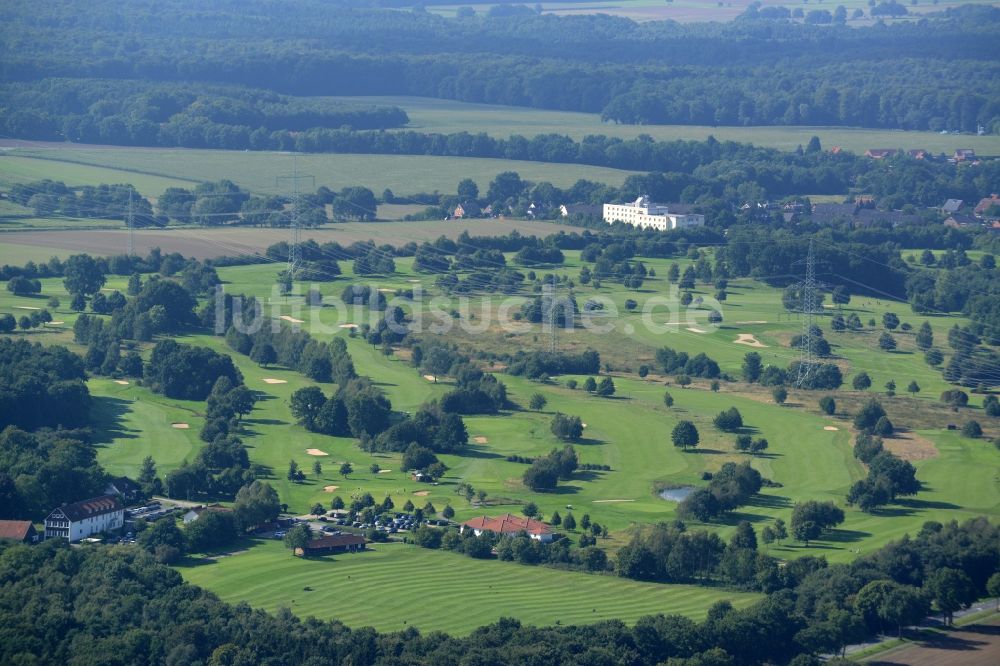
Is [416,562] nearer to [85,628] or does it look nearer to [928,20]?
[85,628]

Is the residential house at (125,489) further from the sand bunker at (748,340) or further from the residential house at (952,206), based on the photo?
the residential house at (952,206)

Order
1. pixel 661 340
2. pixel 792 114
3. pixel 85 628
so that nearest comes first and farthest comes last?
pixel 85 628
pixel 661 340
pixel 792 114

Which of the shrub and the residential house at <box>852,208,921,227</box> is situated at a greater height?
the residential house at <box>852,208,921,227</box>

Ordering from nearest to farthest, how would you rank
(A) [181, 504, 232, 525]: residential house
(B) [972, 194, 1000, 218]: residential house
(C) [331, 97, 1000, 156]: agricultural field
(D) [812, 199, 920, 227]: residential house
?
1. (A) [181, 504, 232, 525]: residential house
2. (D) [812, 199, 920, 227]: residential house
3. (B) [972, 194, 1000, 218]: residential house
4. (C) [331, 97, 1000, 156]: agricultural field

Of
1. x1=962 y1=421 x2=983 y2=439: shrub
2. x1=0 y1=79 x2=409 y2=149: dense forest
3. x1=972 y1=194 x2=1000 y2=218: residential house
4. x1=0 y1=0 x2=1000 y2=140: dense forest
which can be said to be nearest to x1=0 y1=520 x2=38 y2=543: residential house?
x1=962 y1=421 x2=983 y2=439: shrub

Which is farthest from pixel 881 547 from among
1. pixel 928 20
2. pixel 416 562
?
pixel 928 20

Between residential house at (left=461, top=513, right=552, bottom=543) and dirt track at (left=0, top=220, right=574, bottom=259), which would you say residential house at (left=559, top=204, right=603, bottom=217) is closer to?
dirt track at (left=0, top=220, right=574, bottom=259)

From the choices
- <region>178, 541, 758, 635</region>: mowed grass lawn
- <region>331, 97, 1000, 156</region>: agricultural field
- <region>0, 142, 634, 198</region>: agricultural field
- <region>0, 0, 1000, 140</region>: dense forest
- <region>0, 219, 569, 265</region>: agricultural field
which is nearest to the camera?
<region>178, 541, 758, 635</region>: mowed grass lawn
